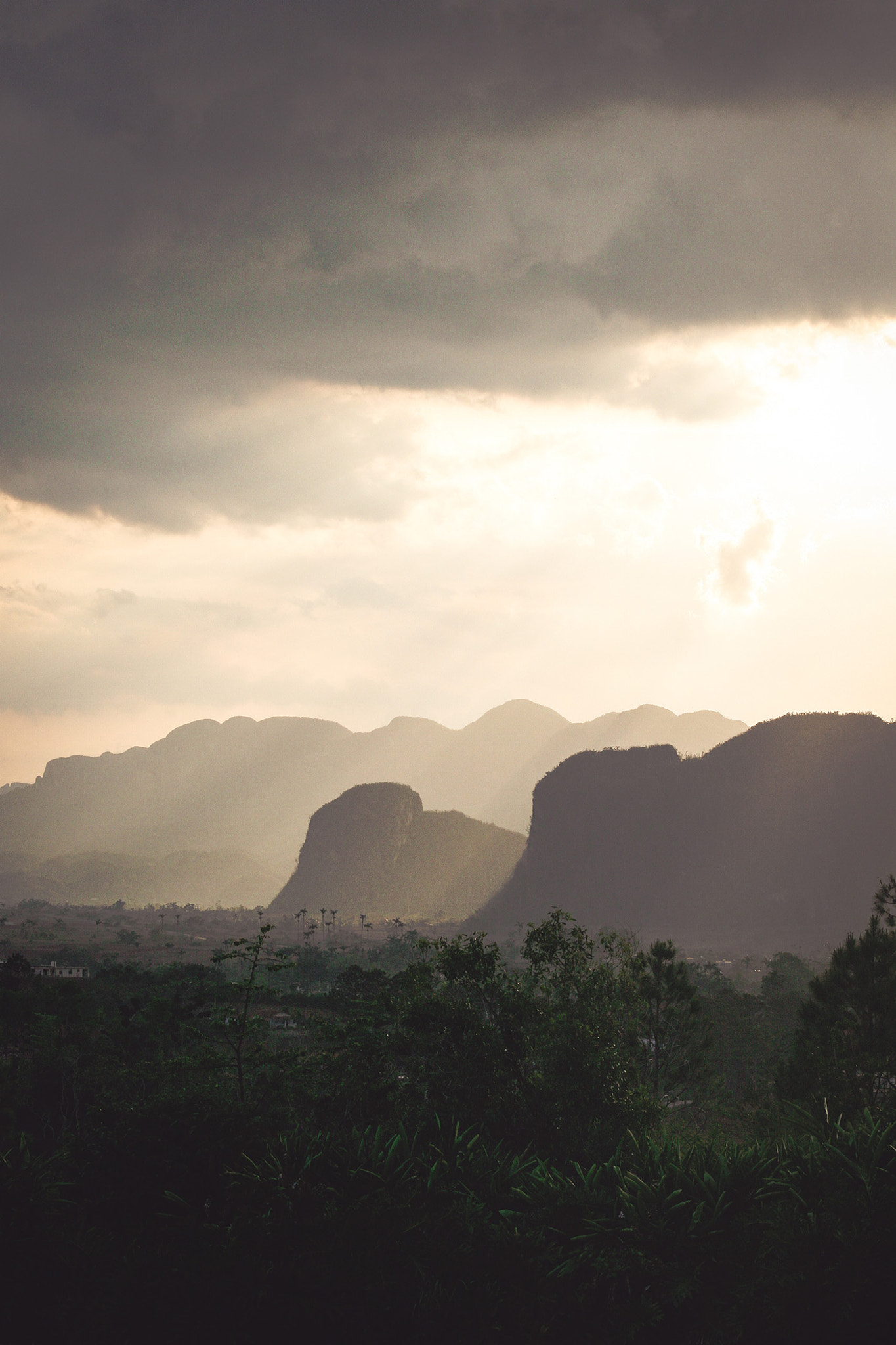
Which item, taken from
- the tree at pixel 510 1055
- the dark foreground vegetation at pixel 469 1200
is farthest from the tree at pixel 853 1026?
the tree at pixel 510 1055

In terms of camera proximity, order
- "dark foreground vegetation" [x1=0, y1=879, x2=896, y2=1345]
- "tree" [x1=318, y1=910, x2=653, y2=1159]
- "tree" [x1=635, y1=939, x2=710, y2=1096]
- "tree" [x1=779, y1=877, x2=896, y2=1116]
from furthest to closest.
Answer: "tree" [x1=635, y1=939, x2=710, y2=1096] → "tree" [x1=779, y1=877, x2=896, y2=1116] → "tree" [x1=318, y1=910, x2=653, y2=1159] → "dark foreground vegetation" [x1=0, y1=879, x2=896, y2=1345]

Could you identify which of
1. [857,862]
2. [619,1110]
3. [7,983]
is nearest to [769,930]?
[857,862]

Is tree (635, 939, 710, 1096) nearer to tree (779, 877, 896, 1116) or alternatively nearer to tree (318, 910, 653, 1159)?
tree (779, 877, 896, 1116)

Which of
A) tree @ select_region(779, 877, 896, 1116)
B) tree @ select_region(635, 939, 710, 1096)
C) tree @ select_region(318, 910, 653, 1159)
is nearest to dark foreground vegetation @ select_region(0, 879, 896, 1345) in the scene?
tree @ select_region(318, 910, 653, 1159)

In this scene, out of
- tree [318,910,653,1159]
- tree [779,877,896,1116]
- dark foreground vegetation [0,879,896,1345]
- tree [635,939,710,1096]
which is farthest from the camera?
tree [635,939,710,1096]

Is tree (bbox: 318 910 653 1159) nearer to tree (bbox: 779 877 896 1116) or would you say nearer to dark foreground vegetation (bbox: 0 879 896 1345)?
dark foreground vegetation (bbox: 0 879 896 1345)

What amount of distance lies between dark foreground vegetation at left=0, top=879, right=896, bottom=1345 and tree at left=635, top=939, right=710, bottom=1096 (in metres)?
5.66

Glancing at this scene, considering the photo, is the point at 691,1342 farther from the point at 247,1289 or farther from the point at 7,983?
the point at 7,983

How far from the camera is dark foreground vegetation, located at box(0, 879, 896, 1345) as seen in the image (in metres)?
13.9

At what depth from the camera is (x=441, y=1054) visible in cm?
2172

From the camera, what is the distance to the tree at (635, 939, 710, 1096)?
33.1m

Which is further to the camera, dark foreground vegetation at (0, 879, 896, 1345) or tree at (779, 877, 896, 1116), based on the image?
tree at (779, 877, 896, 1116)

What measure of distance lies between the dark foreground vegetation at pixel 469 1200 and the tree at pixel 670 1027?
566cm

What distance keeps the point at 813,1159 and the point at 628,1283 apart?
4269 millimetres
